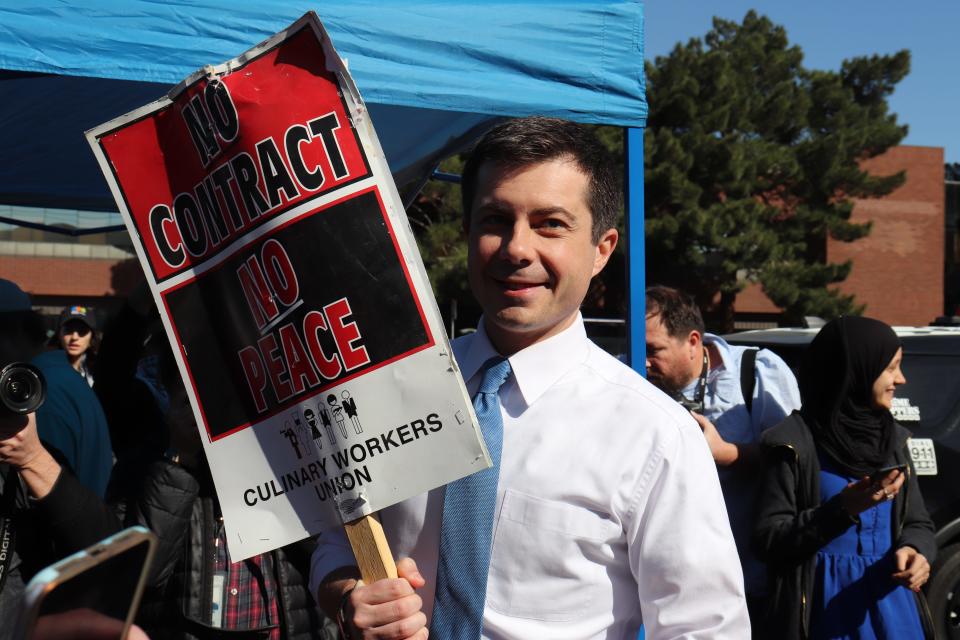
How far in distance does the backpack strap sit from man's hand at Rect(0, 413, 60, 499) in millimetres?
2626

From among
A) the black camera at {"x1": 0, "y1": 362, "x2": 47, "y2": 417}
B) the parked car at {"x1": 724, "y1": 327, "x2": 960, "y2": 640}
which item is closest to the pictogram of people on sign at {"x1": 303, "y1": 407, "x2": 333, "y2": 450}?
the black camera at {"x1": 0, "y1": 362, "x2": 47, "y2": 417}

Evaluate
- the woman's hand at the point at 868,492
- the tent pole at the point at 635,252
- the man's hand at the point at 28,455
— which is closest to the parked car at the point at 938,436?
the woman's hand at the point at 868,492

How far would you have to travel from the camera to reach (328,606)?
5.77 feet

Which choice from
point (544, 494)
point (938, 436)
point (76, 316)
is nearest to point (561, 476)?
point (544, 494)

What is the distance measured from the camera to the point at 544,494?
63.7 inches

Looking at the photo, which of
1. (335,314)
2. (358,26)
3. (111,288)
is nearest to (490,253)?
(335,314)

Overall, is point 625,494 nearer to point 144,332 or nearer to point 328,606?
point 328,606

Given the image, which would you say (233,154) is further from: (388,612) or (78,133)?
(78,133)

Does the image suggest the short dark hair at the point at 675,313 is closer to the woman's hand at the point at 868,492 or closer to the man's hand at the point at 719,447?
the man's hand at the point at 719,447

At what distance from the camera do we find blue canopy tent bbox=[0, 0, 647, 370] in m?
2.47

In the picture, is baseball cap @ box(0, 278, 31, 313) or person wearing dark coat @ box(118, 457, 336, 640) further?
baseball cap @ box(0, 278, 31, 313)

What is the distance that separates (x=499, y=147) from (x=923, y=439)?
3.86 metres

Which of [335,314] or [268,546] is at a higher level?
[335,314]

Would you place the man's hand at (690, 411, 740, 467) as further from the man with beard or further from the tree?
the tree
